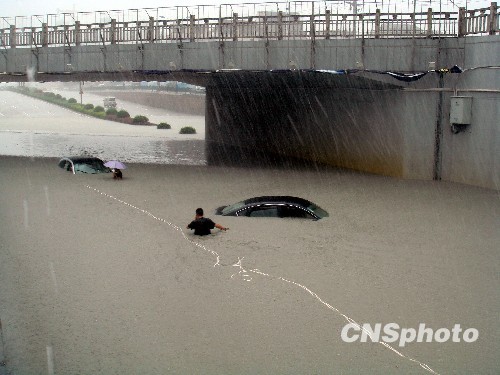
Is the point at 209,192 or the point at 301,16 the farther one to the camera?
the point at 301,16

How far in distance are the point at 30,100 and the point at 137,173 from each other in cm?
8781

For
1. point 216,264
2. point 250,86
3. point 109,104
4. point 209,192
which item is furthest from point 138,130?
point 216,264

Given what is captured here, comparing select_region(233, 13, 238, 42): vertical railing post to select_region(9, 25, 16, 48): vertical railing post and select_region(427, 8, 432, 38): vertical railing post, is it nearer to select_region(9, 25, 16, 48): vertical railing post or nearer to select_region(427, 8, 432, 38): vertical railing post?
select_region(427, 8, 432, 38): vertical railing post

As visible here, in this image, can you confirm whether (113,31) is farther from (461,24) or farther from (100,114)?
(100,114)

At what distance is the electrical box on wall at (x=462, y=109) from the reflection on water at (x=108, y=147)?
1490cm

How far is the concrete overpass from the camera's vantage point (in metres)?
25.4

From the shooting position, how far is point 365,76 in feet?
90.4

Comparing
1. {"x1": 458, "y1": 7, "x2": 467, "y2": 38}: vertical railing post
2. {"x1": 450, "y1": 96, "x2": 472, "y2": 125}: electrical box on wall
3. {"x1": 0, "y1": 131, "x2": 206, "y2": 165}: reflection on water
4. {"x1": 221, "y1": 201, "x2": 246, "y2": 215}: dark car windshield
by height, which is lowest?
{"x1": 0, "y1": 131, "x2": 206, "y2": 165}: reflection on water

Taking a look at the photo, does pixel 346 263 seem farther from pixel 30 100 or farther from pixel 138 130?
pixel 30 100

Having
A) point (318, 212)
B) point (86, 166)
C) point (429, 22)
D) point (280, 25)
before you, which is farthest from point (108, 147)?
point (318, 212)

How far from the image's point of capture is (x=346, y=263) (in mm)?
14492

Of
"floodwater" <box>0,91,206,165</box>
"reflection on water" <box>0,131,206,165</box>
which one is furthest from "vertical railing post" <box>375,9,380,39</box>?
"floodwater" <box>0,91,206,165</box>

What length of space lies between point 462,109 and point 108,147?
2610cm

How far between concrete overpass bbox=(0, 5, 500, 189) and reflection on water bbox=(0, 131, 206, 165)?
4.53 meters
